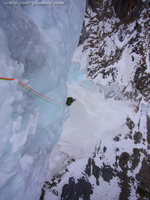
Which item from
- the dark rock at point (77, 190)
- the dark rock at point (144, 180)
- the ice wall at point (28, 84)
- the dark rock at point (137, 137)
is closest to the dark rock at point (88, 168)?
the dark rock at point (77, 190)

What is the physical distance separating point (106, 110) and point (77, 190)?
5.77 m

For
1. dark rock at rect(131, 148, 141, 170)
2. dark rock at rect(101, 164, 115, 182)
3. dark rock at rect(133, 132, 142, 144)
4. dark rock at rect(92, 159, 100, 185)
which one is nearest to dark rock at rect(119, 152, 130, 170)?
dark rock at rect(131, 148, 141, 170)

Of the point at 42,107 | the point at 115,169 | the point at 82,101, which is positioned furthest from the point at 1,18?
the point at 115,169

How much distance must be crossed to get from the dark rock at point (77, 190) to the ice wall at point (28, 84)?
17.4 ft

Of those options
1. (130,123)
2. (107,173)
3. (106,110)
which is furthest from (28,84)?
(130,123)

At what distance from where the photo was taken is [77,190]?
25.1 ft

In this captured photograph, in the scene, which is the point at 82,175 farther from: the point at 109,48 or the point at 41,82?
the point at 109,48

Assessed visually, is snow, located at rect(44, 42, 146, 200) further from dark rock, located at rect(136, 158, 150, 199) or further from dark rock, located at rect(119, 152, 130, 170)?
dark rock, located at rect(136, 158, 150, 199)

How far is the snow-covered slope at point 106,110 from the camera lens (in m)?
7.27

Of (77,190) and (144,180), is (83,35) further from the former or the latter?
(144,180)

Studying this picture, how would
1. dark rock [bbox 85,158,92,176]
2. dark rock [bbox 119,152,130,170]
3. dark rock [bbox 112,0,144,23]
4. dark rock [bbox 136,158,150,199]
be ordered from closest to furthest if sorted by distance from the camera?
dark rock [bbox 112,0,144,23], dark rock [bbox 85,158,92,176], dark rock [bbox 136,158,150,199], dark rock [bbox 119,152,130,170]

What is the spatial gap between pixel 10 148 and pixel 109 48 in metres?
8.40

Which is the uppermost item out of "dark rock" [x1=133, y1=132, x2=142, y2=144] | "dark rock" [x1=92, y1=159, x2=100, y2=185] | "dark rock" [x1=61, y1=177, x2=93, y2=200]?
"dark rock" [x1=133, y1=132, x2=142, y2=144]

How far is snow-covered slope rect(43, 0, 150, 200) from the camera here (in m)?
7.27
